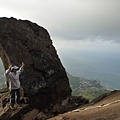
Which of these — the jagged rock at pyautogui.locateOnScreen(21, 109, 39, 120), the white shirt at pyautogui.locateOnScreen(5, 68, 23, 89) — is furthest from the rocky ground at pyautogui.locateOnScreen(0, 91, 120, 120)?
the white shirt at pyautogui.locateOnScreen(5, 68, 23, 89)

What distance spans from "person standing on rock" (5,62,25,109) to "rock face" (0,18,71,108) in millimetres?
3884

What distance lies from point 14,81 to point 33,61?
929cm

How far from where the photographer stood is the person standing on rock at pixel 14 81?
23138 millimetres

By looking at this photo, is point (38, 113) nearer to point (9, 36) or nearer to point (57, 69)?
point (57, 69)

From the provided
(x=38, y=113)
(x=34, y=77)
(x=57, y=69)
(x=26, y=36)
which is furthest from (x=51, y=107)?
(x=26, y=36)

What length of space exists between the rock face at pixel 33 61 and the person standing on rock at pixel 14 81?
3.88 meters

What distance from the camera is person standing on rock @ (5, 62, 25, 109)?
23138 mm

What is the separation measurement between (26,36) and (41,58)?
14.1ft

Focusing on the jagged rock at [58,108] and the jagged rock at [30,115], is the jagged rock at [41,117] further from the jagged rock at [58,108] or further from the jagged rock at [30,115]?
the jagged rock at [58,108]

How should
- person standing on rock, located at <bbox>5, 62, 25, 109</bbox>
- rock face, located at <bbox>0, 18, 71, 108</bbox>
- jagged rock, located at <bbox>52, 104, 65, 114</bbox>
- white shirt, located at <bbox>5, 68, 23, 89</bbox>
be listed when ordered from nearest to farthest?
white shirt, located at <bbox>5, 68, 23, 89</bbox> → person standing on rock, located at <bbox>5, 62, 25, 109</bbox> → jagged rock, located at <bbox>52, 104, 65, 114</bbox> → rock face, located at <bbox>0, 18, 71, 108</bbox>

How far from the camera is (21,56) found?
31.9m

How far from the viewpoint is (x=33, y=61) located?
3284 cm

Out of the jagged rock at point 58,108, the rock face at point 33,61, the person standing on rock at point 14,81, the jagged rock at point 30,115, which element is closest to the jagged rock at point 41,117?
the jagged rock at point 30,115

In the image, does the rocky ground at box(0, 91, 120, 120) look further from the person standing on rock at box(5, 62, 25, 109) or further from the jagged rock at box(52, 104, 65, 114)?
the person standing on rock at box(5, 62, 25, 109)
